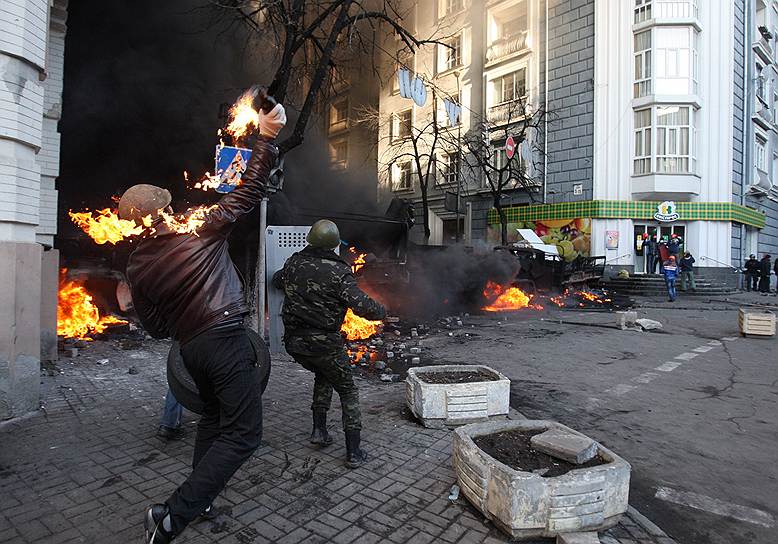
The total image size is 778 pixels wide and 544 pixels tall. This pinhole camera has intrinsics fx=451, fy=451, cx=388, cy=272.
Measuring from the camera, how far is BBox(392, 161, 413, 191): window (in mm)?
27938

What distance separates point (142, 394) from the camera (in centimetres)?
489

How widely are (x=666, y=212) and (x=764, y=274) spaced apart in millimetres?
5106

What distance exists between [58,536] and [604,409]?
4.58 m

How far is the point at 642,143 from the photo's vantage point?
2008cm

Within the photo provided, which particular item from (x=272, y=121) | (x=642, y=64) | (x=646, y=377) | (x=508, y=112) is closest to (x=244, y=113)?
(x=272, y=121)

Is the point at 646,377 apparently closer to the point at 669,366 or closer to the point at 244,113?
the point at 669,366

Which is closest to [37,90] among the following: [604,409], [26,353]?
[26,353]

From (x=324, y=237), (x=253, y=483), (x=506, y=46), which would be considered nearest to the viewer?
(x=253, y=483)

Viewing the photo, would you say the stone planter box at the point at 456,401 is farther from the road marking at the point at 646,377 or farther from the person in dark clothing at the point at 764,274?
the person in dark clothing at the point at 764,274

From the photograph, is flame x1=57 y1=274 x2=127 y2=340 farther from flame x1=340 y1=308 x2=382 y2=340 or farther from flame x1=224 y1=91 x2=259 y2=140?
flame x1=224 y1=91 x2=259 y2=140

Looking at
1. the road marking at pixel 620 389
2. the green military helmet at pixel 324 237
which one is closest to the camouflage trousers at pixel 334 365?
the green military helmet at pixel 324 237

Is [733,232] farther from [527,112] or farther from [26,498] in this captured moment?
[26,498]

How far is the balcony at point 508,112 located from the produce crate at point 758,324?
1559 centimetres

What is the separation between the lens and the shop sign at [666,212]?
64.4 feet
